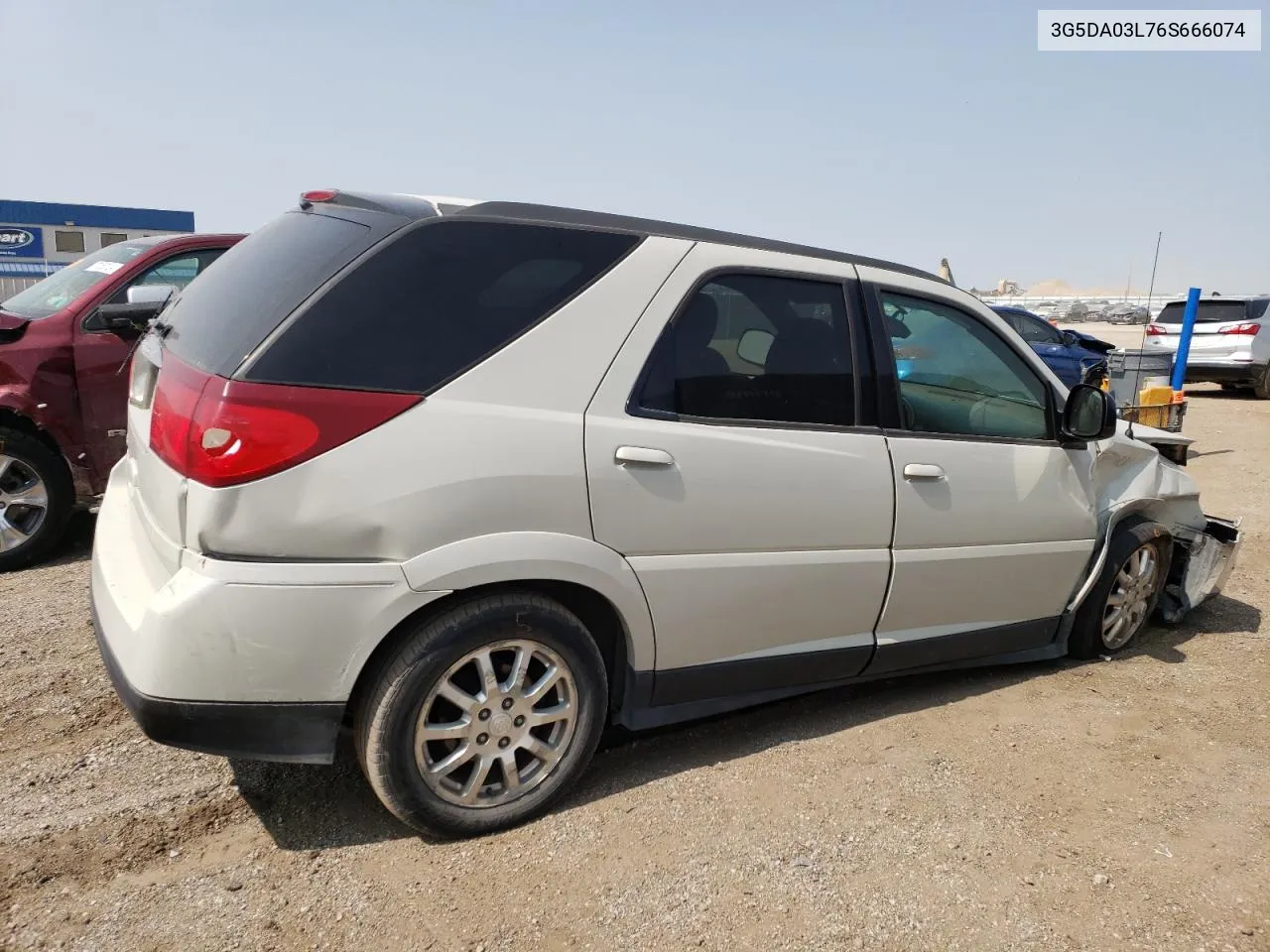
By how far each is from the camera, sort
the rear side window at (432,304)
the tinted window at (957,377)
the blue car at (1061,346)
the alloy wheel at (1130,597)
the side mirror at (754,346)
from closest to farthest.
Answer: the rear side window at (432,304) < the side mirror at (754,346) < the tinted window at (957,377) < the alloy wheel at (1130,597) < the blue car at (1061,346)

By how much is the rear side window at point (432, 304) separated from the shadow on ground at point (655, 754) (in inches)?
53.5

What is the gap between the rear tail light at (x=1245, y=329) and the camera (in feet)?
55.2

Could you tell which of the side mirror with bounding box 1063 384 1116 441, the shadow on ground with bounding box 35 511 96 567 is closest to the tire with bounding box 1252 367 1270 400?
the side mirror with bounding box 1063 384 1116 441

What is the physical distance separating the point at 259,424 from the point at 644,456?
3.46 feet

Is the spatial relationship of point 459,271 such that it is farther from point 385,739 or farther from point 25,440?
point 25,440

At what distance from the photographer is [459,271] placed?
2645 mm

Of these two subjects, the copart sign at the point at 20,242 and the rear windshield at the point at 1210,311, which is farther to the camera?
the copart sign at the point at 20,242

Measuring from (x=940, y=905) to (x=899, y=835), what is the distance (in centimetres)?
33

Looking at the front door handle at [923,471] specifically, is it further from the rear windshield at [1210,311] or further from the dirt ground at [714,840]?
the rear windshield at [1210,311]

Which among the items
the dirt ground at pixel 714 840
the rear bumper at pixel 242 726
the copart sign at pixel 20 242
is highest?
the copart sign at pixel 20 242

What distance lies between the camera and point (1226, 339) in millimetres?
16891

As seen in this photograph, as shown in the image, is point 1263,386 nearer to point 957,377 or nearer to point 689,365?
point 957,377

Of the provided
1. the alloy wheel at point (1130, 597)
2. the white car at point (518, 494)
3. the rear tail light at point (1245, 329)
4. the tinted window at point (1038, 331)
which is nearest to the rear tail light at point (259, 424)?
the white car at point (518, 494)

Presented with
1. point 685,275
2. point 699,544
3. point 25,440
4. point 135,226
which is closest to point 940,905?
point 699,544
